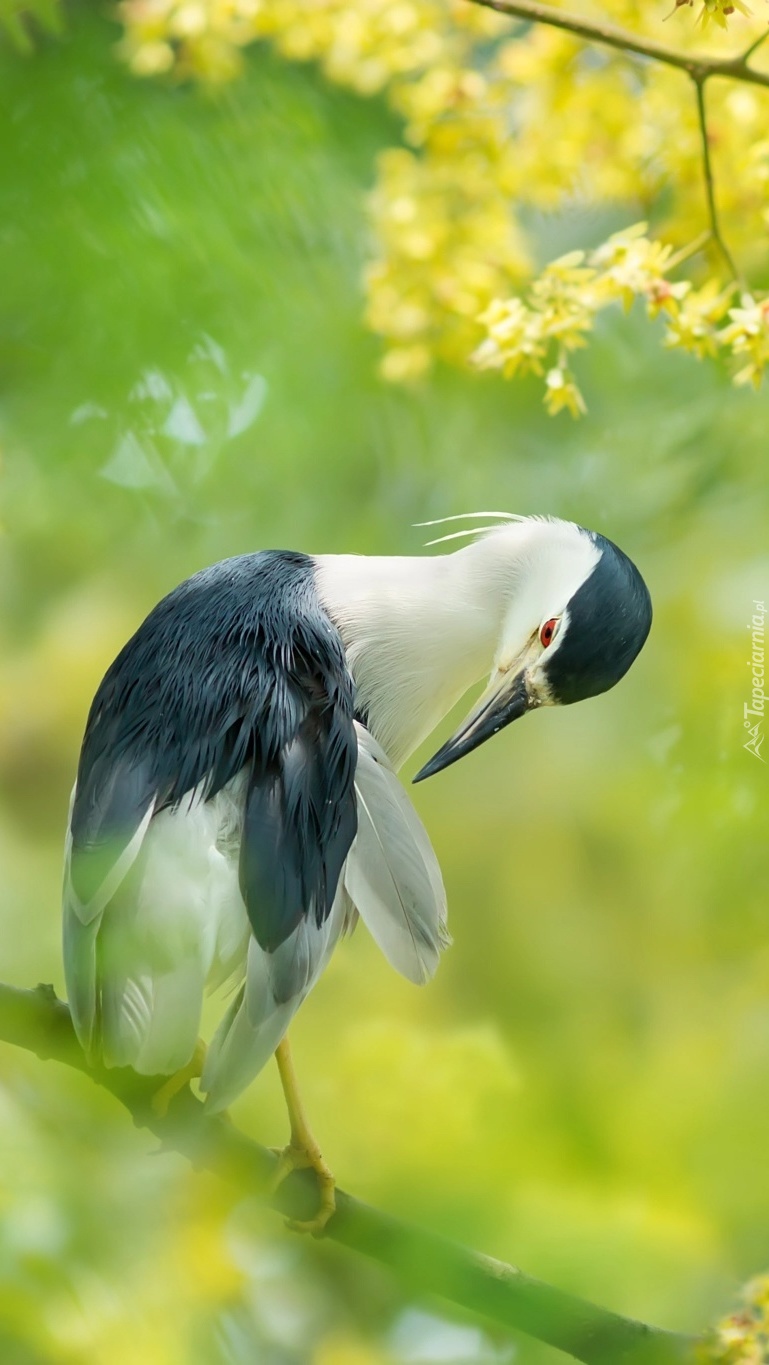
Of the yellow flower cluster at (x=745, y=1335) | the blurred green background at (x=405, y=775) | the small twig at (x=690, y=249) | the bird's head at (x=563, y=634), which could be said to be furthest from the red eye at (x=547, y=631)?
the yellow flower cluster at (x=745, y=1335)

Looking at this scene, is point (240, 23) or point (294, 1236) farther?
point (240, 23)

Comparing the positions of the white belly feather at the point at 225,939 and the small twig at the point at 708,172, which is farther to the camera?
the small twig at the point at 708,172

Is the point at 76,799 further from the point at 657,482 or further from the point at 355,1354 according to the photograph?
the point at 657,482

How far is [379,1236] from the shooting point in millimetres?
609

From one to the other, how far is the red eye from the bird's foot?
1.37ft

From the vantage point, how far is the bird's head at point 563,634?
914mm

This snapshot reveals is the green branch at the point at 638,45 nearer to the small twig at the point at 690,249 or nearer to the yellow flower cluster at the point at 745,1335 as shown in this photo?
the small twig at the point at 690,249

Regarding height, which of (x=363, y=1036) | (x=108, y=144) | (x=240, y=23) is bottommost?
(x=363, y=1036)

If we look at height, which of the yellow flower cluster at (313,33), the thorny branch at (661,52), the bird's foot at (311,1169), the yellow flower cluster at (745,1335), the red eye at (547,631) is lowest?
the yellow flower cluster at (745,1335)

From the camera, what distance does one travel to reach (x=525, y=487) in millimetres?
1127

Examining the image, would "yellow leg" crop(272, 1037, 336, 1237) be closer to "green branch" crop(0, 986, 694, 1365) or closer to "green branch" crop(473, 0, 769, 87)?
"green branch" crop(0, 986, 694, 1365)

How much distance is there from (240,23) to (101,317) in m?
0.78

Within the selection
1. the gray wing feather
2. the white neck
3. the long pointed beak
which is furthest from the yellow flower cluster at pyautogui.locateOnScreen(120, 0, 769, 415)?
the gray wing feather

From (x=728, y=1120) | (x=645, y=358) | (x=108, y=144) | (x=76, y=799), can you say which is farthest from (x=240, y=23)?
(x=728, y=1120)
